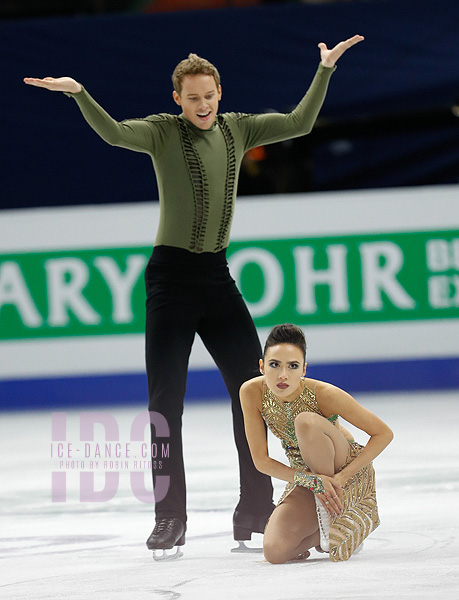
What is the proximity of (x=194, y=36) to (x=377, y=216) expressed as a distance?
1915mm

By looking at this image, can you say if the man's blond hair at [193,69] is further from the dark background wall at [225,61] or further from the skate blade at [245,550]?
the dark background wall at [225,61]

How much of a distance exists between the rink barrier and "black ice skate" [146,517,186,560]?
10.2 feet

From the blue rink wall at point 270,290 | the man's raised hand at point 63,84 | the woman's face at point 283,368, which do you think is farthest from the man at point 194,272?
the blue rink wall at point 270,290

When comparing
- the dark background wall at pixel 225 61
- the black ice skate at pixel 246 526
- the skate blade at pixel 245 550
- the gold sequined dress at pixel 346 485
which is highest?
the dark background wall at pixel 225 61

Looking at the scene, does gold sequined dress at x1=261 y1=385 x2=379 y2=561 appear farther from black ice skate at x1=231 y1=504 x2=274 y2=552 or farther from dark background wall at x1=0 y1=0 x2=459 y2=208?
dark background wall at x1=0 y1=0 x2=459 y2=208

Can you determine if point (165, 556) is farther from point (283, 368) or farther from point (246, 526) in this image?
point (283, 368)

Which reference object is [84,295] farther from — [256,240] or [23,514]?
[23,514]

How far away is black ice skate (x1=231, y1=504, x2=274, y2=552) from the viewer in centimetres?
252

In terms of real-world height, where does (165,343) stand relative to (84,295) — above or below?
below

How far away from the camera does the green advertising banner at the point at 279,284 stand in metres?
5.53

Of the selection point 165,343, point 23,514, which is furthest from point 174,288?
point 23,514

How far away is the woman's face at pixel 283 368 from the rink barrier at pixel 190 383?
3.30 m

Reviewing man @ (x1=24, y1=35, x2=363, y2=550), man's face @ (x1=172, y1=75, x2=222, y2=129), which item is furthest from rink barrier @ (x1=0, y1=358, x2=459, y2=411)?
man's face @ (x1=172, y1=75, x2=222, y2=129)

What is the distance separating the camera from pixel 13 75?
21.8ft
